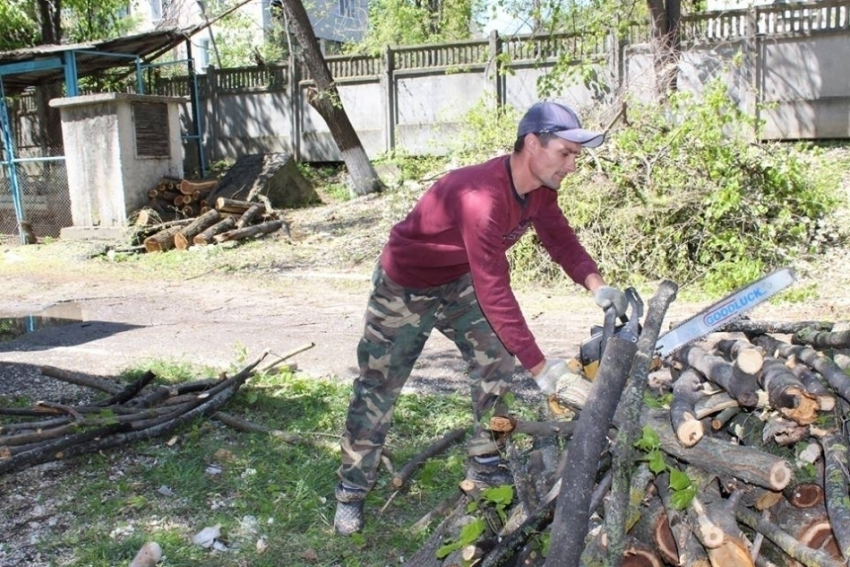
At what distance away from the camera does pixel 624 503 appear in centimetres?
272

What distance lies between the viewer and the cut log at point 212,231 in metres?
Answer: 12.8

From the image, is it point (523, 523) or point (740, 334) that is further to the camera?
point (740, 334)

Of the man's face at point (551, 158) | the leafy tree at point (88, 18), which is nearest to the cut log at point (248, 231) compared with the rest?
the man's face at point (551, 158)

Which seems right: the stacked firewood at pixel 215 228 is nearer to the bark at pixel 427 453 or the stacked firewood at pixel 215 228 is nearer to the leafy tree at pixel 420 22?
the bark at pixel 427 453

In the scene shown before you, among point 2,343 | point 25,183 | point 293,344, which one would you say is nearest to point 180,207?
point 25,183

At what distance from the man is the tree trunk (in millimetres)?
11715

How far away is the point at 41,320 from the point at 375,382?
6.36 metres

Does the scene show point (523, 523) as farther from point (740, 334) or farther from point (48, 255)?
point (48, 255)

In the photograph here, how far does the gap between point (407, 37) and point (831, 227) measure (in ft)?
57.5

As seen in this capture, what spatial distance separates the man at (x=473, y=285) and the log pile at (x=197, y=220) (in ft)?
30.7

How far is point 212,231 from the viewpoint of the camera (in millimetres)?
12859

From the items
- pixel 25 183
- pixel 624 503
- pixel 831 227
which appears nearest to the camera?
pixel 624 503

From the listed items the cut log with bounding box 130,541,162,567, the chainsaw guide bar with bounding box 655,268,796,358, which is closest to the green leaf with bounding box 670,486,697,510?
the chainsaw guide bar with bounding box 655,268,796,358

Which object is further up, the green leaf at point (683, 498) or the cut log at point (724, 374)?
the cut log at point (724, 374)
